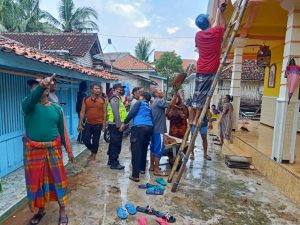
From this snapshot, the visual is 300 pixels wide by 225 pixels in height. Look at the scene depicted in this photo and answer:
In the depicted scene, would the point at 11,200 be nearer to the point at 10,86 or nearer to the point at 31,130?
the point at 31,130

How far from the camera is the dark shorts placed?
4.87 metres

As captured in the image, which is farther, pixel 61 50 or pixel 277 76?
pixel 61 50

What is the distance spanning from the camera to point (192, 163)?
20.6 ft

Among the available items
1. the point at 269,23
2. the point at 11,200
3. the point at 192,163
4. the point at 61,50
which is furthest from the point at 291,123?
the point at 61,50

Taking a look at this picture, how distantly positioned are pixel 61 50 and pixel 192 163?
9.34m

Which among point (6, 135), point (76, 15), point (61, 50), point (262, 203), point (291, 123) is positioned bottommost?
point (262, 203)

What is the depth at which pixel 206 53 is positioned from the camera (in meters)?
4.70

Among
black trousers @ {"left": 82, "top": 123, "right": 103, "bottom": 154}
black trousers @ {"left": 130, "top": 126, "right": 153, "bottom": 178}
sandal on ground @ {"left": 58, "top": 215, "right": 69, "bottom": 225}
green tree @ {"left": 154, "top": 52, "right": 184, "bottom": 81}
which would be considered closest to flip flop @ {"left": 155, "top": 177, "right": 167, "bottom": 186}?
black trousers @ {"left": 130, "top": 126, "right": 153, "bottom": 178}

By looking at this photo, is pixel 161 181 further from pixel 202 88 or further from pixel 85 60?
pixel 85 60

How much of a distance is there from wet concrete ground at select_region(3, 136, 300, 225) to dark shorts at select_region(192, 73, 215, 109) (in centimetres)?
149

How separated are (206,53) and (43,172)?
3.21m

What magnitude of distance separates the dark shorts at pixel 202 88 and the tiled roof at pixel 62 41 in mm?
9291

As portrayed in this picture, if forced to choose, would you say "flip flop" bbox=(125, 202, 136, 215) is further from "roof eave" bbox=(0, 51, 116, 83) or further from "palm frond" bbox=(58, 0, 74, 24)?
"palm frond" bbox=(58, 0, 74, 24)

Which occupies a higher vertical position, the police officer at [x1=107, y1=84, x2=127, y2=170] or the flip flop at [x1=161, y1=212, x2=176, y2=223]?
the police officer at [x1=107, y1=84, x2=127, y2=170]
